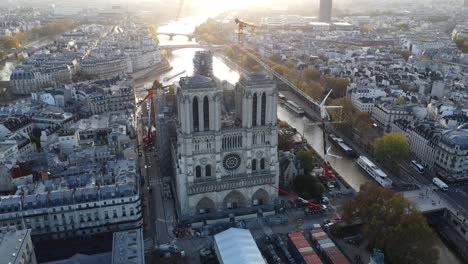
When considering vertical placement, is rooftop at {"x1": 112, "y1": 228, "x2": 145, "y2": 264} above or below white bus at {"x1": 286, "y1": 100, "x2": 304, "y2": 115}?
above

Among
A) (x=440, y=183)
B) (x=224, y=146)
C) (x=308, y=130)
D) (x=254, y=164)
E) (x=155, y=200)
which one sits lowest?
(x=155, y=200)

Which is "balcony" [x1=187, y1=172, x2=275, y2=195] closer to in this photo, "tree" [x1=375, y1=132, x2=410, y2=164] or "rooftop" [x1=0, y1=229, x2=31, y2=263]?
"rooftop" [x1=0, y1=229, x2=31, y2=263]

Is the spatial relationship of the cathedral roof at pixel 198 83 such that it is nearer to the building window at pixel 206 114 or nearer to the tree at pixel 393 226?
the building window at pixel 206 114

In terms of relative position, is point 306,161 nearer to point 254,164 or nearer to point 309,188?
point 309,188

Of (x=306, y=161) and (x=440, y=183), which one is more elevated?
(x=306, y=161)

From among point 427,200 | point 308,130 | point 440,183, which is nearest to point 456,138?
point 440,183

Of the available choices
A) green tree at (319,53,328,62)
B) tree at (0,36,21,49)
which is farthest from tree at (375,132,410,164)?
tree at (0,36,21,49)
